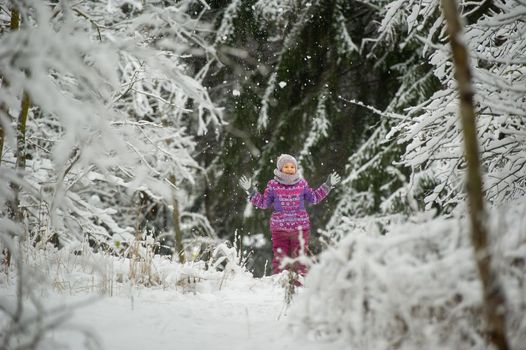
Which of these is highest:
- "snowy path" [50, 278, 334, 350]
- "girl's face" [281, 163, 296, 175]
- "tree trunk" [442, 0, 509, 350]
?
"girl's face" [281, 163, 296, 175]

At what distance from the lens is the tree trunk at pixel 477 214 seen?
1378 millimetres

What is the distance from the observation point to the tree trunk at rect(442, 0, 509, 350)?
54.2 inches

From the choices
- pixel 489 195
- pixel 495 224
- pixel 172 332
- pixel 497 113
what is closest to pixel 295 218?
pixel 489 195

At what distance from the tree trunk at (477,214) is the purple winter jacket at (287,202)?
388cm

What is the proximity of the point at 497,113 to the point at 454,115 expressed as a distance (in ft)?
1.22

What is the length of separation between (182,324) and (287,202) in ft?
9.91

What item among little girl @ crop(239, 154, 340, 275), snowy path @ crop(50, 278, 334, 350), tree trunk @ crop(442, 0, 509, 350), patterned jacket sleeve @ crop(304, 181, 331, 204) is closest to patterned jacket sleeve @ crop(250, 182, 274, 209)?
little girl @ crop(239, 154, 340, 275)

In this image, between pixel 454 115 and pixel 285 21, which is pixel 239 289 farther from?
pixel 285 21

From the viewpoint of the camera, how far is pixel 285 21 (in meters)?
7.70

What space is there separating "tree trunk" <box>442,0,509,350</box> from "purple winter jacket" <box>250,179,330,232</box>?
3.88m

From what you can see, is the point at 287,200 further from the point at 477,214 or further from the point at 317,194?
the point at 477,214

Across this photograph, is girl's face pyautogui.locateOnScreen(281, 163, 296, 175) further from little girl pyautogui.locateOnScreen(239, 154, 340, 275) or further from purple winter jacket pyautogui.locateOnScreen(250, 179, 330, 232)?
purple winter jacket pyautogui.locateOnScreen(250, 179, 330, 232)

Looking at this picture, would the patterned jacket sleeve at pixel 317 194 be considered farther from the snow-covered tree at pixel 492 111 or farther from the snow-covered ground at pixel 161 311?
the snow-covered tree at pixel 492 111

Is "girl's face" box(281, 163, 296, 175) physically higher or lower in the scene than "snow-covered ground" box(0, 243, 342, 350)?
higher
